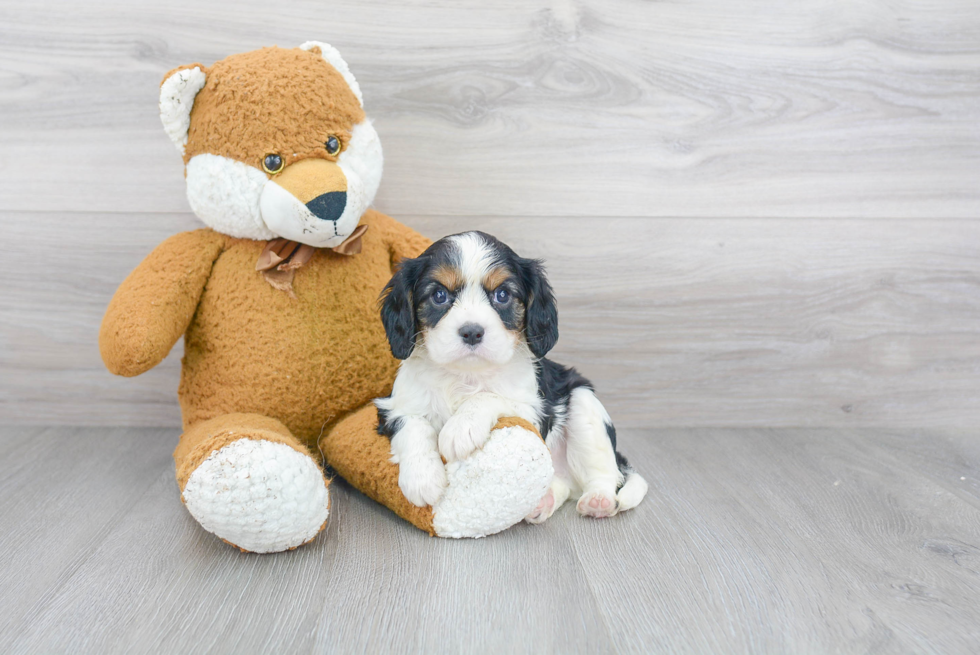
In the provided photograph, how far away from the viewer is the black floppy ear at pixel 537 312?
1390 mm

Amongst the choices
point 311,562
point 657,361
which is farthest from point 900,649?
point 657,361

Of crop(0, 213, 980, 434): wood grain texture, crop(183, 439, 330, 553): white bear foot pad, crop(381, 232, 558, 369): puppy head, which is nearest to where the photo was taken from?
crop(183, 439, 330, 553): white bear foot pad

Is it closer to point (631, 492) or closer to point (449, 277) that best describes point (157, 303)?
point (449, 277)

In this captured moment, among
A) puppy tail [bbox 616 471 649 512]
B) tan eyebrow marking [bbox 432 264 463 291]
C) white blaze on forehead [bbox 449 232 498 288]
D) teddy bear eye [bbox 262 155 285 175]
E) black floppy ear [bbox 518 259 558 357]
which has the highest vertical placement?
teddy bear eye [bbox 262 155 285 175]

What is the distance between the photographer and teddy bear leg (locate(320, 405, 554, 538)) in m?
1.30

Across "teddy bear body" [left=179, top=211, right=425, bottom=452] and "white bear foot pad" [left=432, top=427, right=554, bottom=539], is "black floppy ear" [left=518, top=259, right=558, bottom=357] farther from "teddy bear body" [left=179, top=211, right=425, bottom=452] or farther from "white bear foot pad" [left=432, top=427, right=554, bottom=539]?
"teddy bear body" [left=179, top=211, right=425, bottom=452]

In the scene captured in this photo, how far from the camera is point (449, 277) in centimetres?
133

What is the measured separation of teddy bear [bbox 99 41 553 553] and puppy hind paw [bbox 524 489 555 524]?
0.33 feet

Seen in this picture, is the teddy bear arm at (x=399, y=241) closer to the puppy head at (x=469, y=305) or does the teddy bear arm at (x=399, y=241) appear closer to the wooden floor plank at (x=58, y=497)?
the puppy head at (x=469, y=305)

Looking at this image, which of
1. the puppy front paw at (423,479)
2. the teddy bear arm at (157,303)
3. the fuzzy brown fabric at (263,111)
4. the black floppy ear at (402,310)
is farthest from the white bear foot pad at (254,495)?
the fuzzy brown fabric at (263,111)

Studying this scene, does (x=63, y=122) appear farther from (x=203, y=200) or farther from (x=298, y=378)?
(x=298, y=378)

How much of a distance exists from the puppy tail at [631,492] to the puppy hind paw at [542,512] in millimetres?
151

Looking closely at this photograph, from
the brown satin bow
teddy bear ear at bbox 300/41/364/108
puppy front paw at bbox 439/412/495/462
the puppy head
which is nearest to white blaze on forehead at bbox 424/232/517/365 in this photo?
the puppy head

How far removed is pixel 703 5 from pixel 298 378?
1447 mm
